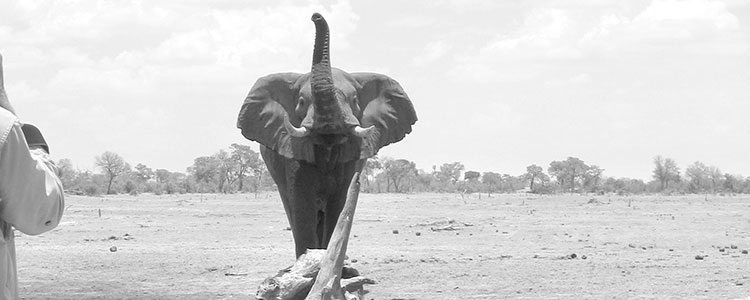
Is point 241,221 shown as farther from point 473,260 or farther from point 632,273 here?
point 632,273

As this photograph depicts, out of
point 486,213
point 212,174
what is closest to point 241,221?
point 486,213

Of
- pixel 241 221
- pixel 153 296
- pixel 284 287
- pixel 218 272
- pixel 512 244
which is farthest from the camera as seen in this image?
pixel 241 221

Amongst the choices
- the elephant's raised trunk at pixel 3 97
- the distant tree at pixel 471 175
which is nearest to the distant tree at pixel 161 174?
the distant tree at pixel 471 175

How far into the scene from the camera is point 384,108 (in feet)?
36.2

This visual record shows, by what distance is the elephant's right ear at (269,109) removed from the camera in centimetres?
1036

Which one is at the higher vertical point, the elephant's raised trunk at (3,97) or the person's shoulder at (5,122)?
the elephant's raised trunk at (3,97)

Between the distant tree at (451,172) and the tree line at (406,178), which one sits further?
the distant tree at (451,172)

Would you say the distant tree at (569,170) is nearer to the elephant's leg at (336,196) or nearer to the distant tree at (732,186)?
the distant tree at (732,186)

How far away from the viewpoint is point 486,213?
24219 millimetres

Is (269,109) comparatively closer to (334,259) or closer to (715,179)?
(334,259)

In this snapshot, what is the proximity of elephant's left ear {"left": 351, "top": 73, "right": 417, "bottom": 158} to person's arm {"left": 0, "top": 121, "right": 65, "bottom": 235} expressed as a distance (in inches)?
291

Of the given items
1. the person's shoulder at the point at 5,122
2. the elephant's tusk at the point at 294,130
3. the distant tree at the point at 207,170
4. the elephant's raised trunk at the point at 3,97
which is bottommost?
the person's shoulder at the point at 5,122

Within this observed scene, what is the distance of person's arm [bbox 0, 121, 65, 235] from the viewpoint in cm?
307

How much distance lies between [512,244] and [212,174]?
126 feet
